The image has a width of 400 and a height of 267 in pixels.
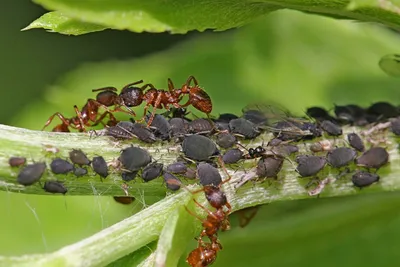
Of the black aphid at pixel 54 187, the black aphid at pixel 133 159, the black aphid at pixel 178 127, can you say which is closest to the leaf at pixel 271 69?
the black aphid at pixel 178 127

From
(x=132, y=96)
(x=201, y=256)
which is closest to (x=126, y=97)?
(x=132, y=96)

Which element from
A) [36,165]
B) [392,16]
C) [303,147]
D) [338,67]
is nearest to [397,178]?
[303,147]

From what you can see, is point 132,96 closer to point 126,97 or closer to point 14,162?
point 126,97

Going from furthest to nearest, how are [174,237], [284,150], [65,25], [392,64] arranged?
[392,64] < [284,150] < [65,25] < [174,237]

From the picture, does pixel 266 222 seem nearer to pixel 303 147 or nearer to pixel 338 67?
pixel 303 147

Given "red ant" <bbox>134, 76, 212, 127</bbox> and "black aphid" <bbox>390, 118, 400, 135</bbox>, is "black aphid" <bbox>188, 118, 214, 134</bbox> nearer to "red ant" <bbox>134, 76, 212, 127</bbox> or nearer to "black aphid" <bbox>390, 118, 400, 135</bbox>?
"red ant" <bbox>134, 76, 212, 127</bbox>

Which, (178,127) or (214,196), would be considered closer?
(214,196)
